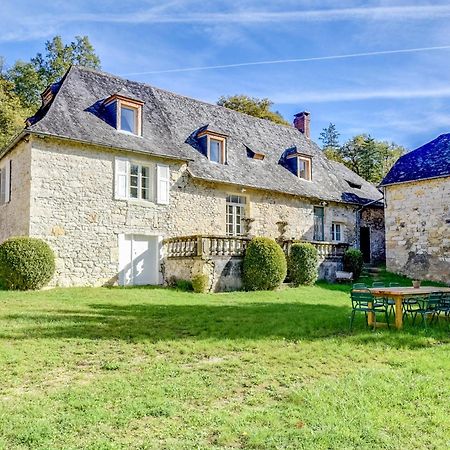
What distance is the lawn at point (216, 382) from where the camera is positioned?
12.0 feet

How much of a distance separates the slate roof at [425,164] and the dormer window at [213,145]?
7847mm

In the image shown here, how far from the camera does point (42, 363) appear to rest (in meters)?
5.51

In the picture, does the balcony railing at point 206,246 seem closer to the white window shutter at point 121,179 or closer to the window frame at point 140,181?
the window frame at point 140,181

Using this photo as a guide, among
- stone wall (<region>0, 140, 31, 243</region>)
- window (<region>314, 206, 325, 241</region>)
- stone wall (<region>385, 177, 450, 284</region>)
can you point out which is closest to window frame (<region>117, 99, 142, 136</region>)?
stone wall (<region>0, 140, 31, 243</region>)

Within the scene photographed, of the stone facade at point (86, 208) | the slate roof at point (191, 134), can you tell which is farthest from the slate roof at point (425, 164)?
the stone facade at point (86, 208)

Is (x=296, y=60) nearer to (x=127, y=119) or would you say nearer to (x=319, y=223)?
(x=127, y=119)

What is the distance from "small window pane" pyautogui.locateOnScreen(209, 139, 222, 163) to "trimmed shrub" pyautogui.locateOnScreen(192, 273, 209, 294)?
5.79 m

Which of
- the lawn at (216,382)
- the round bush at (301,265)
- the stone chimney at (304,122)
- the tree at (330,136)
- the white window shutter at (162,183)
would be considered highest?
the tree at (330,136)

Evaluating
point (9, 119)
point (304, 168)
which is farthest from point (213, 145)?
point (9, 119)

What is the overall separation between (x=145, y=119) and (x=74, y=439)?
1444 centimetres

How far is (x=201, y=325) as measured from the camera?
8164 mm

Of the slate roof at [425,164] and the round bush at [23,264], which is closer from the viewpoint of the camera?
the round bush at [23,264]

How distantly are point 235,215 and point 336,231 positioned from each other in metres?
6.27

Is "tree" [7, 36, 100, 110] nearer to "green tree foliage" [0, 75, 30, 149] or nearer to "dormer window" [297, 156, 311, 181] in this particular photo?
"green tree foliage" [0, 75, 30, 149]
